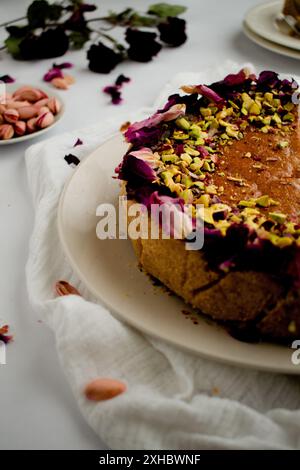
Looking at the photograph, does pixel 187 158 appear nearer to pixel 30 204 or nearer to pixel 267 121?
pixel 267 121

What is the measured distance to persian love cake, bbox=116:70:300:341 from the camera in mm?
985

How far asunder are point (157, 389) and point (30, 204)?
65 cm

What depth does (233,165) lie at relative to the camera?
1267 millimetres

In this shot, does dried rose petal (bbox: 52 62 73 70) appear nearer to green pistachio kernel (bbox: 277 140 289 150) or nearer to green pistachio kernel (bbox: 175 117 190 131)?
green pistachio kernel (bbox: 175 117 190 131)

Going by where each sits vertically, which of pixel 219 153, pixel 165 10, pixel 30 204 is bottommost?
pixel 30 204

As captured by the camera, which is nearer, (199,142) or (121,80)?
(199,142)

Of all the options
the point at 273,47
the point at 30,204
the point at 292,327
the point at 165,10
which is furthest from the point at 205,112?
the point at 165,10

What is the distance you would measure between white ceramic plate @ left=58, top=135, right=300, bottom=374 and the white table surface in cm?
14

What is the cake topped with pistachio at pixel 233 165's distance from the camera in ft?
3.27

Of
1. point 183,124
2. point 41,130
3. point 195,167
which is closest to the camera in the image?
point 195,167

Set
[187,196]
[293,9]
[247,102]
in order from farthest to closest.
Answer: [293,9] → [247,102] → [187,196]

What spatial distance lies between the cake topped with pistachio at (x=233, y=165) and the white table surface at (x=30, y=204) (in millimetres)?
329

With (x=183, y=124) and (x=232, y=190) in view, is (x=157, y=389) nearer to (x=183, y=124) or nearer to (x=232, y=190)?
(x=232, y=190)

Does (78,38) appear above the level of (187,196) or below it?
below
